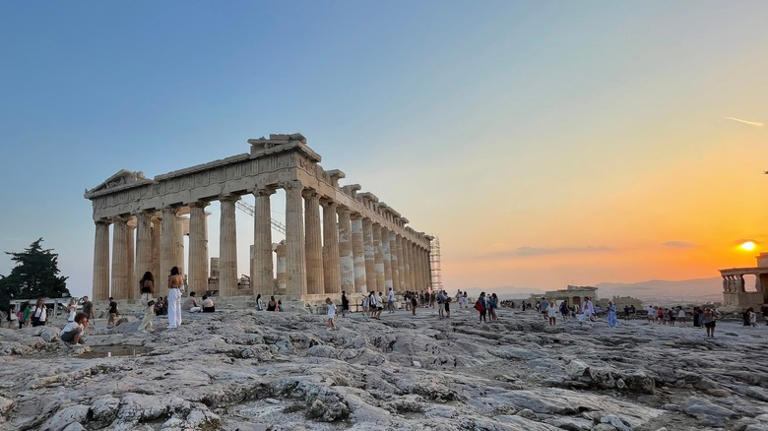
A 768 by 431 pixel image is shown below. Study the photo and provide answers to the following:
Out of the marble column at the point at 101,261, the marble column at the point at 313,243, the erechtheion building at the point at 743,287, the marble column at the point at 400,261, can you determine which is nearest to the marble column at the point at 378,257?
the marble column at the point at 400,261

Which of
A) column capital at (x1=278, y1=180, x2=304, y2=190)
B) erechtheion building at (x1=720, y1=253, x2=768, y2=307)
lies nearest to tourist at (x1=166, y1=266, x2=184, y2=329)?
column capital at (x1=278, y1=180, x2=304, y2=190)

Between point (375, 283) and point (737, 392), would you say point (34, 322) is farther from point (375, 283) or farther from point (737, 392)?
point (375, 283)

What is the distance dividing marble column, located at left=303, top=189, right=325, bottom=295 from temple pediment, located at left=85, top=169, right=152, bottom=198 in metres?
14.6

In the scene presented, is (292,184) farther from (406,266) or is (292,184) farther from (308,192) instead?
(406,266)

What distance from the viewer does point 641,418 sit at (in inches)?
292

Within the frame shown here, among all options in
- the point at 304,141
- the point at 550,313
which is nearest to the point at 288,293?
the point at 304,141

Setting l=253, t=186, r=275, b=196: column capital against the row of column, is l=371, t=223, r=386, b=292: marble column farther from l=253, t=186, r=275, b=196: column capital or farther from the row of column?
l=253, t=186, r=275, b=196: column capital

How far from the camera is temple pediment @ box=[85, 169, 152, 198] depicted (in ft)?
123

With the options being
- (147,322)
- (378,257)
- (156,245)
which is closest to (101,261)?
(156,245)

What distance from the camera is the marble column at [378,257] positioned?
147 ft

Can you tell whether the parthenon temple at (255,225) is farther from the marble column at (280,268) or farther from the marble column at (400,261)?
the marble column at (400,261)

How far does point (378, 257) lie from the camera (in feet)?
150

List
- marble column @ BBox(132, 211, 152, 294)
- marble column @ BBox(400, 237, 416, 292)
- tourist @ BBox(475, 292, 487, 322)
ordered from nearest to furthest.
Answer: tourist @ BBox(475, 292, 487, 322) < marble column @ BBox(132, 211, 152, 294) < marble column @ BBox(400, 237, 416, 292)

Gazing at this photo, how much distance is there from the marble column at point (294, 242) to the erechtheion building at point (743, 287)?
51538mm
